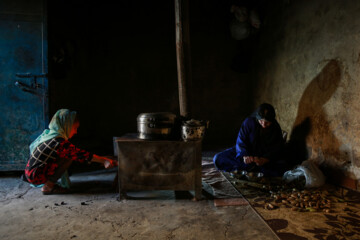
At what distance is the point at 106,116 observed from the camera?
6426 millimetres

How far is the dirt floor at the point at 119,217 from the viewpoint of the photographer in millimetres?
2070

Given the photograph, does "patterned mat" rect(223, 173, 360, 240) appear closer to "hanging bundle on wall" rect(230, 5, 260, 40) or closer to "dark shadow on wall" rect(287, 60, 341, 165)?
"dark shadow on wall" rect(287, 60, 341, 165)

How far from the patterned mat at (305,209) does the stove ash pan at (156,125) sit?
1.23 meters

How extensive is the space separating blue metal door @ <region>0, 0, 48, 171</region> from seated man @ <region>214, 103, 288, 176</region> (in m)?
3.00

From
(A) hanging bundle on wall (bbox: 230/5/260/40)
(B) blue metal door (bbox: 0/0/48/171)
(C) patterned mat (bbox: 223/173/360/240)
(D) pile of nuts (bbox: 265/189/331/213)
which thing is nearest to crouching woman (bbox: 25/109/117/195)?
(B) blue metal door (bbox: 0/0/48/171)

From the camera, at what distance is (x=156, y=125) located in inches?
110

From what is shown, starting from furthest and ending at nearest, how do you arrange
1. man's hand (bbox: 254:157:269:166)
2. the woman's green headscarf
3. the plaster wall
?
man's hand (bbox: 254:157:269:166) → the plaster wall → the woman's green headscarf

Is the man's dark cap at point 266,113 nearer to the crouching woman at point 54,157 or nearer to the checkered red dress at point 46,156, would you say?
the crouching woman at point 54,157

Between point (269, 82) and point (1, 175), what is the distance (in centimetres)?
546

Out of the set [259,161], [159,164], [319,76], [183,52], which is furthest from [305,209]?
[183,52]

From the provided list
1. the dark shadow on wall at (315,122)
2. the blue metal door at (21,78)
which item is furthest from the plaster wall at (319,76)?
the blue metal door at (21,78)

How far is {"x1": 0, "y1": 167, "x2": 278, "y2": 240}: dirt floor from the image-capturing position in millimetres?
2070

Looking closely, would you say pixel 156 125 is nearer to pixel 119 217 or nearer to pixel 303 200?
pixel 119 217

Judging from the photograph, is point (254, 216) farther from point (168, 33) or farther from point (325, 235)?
point (168, 33)
